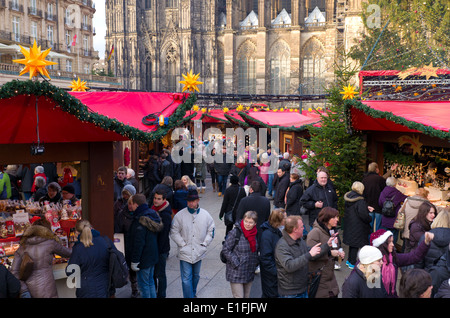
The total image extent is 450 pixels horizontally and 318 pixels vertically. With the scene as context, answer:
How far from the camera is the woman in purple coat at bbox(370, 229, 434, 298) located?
3.97 m

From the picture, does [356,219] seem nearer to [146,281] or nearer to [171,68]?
[146,281]

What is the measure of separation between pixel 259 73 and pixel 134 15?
52.9 ft

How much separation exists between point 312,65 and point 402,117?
41815mm

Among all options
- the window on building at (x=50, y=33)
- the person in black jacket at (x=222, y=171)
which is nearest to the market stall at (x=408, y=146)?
the person in black jacket at (x=222, y=171)

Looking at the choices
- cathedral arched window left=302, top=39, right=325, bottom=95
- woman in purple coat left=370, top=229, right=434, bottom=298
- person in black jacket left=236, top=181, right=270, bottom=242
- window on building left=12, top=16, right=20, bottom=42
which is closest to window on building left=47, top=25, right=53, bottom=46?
window on building left=12, top=16, right=20, bottom=42

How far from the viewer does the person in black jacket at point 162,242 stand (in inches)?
220

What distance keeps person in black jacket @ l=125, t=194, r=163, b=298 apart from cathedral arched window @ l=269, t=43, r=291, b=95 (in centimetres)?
4328

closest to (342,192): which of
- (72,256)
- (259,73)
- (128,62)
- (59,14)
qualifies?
(72,256)

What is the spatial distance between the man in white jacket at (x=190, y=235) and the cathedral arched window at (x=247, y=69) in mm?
43617

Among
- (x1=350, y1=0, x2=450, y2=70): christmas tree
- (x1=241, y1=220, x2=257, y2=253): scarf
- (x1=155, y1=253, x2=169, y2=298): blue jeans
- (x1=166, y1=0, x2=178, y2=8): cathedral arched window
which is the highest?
(x1=166, y1=0, x2=178, y2=8): cathedral arched window

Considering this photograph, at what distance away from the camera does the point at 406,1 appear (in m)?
20.5

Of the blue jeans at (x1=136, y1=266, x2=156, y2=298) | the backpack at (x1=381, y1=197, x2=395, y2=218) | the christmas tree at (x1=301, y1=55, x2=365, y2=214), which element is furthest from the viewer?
the christmas tree at (x1=301, y1=55, x2=365, y2=214)

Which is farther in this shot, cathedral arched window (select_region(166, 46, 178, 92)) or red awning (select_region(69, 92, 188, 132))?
cathedral arched window (select_region(166, 46, 178, 92))

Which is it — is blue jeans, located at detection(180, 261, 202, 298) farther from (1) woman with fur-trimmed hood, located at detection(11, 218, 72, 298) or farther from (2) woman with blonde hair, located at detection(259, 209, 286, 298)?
(1) woman with fur-trimmed hood, located at detection(11, 218, 72, 298)
